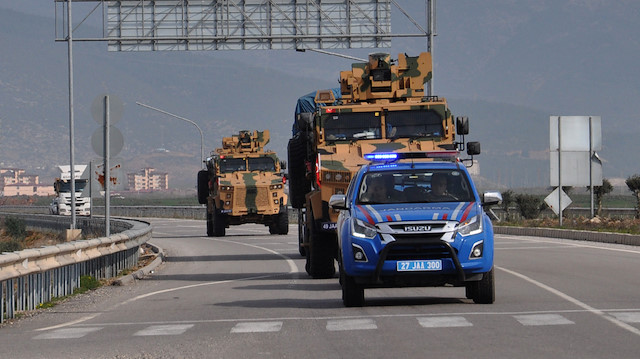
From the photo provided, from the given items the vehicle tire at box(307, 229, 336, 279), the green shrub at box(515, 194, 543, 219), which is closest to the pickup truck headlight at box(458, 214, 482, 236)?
the vehicle tire at box(307, 229, 336, 279)

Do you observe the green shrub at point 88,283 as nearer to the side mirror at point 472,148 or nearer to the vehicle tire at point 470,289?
the side mirror at point 472,148

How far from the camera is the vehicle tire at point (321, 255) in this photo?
20.4 metres

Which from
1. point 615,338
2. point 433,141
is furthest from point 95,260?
point 615,338

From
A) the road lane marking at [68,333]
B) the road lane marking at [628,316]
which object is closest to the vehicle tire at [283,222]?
the road lane marking at [68,333]

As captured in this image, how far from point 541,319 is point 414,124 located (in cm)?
905

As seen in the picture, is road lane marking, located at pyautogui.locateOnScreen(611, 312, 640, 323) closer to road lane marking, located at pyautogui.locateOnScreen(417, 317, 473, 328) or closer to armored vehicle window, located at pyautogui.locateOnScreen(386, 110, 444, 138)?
road lane marking, located at pyautogui.locateOnScreen(417, 317, 473, 328)

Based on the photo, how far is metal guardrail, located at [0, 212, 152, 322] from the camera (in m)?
15.3

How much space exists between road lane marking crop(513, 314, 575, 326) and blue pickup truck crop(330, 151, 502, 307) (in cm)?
113

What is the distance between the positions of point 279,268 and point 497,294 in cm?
871

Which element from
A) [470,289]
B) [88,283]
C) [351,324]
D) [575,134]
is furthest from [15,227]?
[351,324]

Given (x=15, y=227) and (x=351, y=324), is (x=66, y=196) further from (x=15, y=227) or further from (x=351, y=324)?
(x=351, y=324)

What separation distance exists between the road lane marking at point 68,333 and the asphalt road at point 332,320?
0.02 meters

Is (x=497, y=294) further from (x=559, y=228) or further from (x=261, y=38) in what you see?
(x=261, y=38)

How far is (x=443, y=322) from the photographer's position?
1301 centimetres
